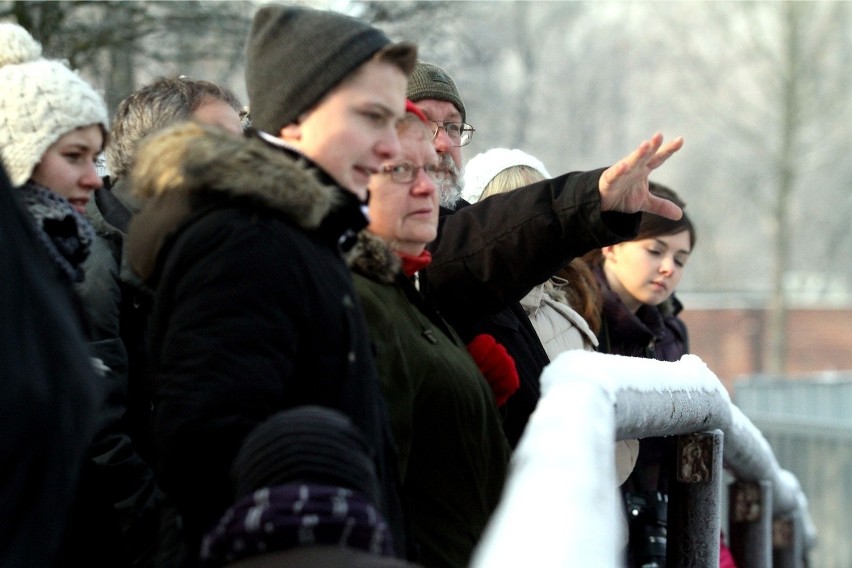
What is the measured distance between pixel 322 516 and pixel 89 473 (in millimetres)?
1493

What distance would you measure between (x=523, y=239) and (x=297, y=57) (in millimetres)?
1117

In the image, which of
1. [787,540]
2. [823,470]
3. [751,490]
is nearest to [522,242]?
[751,490]

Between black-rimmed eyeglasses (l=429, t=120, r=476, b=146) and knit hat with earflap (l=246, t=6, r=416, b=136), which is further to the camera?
black-rimmed eyeglasses (l=429, t=120, r=476, b=146)

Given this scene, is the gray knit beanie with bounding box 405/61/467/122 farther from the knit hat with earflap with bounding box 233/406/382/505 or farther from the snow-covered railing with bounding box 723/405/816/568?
the knit hat with earflap with bounding box 233/406/382/505

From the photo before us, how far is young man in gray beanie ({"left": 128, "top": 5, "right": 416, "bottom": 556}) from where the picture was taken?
219 cm

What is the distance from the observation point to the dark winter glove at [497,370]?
3350 millimetres

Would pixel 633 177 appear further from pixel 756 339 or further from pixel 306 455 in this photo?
pixel 756 339

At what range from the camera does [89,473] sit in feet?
10.5

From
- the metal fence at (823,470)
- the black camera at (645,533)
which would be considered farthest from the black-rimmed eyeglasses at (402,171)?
the metal fence at (823,470)

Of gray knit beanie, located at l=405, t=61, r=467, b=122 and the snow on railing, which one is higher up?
gray knit beanie, located at l=405, t=61, r=467, b=122

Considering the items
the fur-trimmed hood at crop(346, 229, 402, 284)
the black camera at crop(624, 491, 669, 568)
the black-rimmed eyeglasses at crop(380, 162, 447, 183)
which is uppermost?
the black-rimmed eyeglasses at crop(380, 162, 447, 183)

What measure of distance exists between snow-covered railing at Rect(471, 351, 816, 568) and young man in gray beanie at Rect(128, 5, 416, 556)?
323mm

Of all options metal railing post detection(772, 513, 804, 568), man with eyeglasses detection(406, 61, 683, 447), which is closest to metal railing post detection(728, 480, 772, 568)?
metal railing post detection(772, 513, 804, 568)

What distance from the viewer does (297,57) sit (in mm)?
2590
